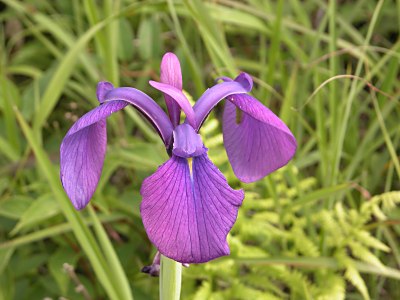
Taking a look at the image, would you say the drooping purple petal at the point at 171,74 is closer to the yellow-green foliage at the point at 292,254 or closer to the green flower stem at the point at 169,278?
the green flower stem at the point at 169,278

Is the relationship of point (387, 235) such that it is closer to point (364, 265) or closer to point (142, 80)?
point (364, 265)

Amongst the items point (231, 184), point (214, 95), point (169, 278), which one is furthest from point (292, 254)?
point (214, 95)

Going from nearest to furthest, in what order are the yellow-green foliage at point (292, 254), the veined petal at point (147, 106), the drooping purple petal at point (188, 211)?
the drooping purple petal at point (188, 211) < the veined petal at point (147, 106) < the yellow-green foliage at point (292, 254)

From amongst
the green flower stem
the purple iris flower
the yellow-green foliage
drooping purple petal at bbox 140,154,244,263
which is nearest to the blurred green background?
the yellow-green foliage

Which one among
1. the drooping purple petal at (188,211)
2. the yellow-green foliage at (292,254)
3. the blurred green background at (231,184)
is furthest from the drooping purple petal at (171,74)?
the yellow-green foliage at (292,254)

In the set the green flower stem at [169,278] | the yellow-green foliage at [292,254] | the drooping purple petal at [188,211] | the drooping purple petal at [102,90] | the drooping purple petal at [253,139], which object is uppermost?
the drooping purple petal at [102,90]

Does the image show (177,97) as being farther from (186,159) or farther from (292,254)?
(292,254)

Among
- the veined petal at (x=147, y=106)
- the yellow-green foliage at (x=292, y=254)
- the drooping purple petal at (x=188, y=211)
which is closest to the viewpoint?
the drooping purple petal at (x=188, y=211)
